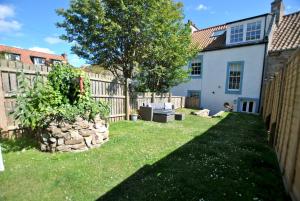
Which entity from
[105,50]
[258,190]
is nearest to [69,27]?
[105,50]

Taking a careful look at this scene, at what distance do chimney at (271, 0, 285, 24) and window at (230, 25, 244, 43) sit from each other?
262 cm

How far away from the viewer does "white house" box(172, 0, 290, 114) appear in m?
12.5

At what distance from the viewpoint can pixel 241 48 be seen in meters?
13.2

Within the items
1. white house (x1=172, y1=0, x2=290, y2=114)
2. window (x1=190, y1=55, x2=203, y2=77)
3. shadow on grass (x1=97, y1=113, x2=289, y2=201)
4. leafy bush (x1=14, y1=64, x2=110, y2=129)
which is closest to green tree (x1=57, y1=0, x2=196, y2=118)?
leafy bush (x1=14, y1=64, x2=110, y2=129)

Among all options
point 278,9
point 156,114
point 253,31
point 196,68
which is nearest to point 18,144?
point 156,114

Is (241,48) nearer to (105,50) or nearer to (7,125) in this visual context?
(105,50)

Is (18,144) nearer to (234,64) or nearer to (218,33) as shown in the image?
(234,64)

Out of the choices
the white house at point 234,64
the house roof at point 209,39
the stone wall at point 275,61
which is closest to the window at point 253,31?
the white house at point 234,64

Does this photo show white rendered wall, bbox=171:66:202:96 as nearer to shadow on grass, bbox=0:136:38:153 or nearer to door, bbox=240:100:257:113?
door, bbox=240:100:257:113

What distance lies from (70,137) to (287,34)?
51.7 ft

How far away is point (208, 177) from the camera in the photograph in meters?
3.21

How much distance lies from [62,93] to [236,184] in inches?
192

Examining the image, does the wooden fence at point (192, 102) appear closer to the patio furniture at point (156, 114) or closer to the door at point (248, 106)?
the door at point (248, 106)

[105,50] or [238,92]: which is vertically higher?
[105,50]
